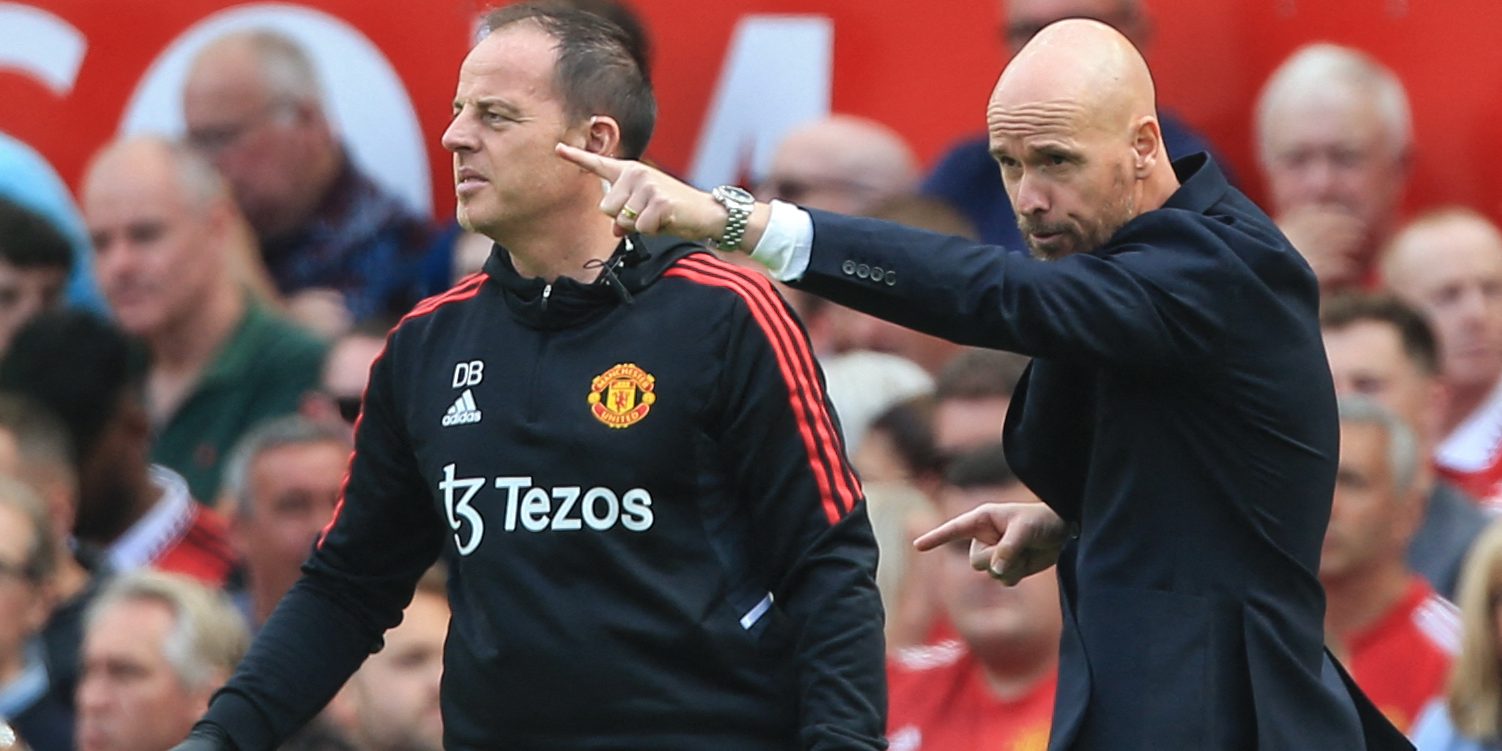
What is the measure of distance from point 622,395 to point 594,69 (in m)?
0.50

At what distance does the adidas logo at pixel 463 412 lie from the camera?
391cm

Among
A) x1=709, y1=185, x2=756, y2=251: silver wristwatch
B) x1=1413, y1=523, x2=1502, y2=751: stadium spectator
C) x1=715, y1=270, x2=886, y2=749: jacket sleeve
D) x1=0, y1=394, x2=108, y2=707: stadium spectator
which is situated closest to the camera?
x1=709, y1=185, x2=756, y2=251: silver wristwatch

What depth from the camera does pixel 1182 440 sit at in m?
3.59

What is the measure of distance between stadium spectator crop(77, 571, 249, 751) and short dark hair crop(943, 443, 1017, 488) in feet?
5.09

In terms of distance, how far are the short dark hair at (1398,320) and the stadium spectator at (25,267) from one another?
11.2 ft

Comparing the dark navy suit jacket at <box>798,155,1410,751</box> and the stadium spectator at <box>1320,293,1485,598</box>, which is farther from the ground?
the dark navy suit jacket at <box>798,155,1410,751</box>

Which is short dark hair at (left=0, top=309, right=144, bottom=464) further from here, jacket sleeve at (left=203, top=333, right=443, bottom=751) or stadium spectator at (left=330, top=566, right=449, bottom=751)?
jacket sleeve at (left=203, top=333, right=443, bottom=751)

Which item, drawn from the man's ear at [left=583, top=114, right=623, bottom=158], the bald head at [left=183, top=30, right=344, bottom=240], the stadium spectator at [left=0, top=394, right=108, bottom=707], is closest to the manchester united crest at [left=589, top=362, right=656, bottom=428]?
the man's ear at [left=583, top=114, right=623, bottom=158]

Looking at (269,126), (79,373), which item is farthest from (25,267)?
(269,126)

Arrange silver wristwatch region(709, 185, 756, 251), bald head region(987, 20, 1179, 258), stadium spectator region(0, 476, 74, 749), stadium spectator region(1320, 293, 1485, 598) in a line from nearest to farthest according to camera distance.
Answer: silver wristwatch region(709, 185, 756, 251) < bald head region(987, 20, 1179, 258) < stadium spectator region(0, 476, 74, 749) < stadium spectator region(1320, 293, 1485, 598)

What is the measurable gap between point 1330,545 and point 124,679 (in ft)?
8.30

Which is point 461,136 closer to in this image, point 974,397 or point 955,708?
point 955,708

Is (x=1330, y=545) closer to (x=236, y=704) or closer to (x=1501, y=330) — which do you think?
(x=1501, y=330)

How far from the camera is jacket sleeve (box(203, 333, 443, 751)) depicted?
4070 millimetres
